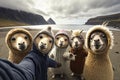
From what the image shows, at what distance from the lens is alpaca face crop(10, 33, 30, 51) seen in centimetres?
365

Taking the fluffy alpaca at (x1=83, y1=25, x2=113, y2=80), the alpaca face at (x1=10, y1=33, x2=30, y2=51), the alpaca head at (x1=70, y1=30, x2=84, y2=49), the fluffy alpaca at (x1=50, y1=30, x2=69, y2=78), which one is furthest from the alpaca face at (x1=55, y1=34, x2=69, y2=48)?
the alpaca face at (x1=10, y1=33, x2=30, y2=51)

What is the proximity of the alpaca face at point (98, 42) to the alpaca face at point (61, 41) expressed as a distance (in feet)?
2.62

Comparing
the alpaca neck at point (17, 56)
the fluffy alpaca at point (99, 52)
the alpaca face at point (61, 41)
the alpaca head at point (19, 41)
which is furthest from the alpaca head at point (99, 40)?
the alpaca neck at point (17, 56)

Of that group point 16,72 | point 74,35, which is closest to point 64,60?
point 74,35

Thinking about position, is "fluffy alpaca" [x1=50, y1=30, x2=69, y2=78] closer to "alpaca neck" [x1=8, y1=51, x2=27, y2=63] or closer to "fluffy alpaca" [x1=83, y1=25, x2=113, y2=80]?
"fluffy alpaca" [x1=83, y1=25, x2=113, y2=80]

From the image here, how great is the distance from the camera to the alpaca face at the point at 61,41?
454 cm

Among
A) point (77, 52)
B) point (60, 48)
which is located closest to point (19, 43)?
point (60, 48)

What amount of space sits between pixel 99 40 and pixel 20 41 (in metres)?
1.46

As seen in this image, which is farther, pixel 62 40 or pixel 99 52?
pixel 62 40

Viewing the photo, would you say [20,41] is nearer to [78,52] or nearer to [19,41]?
[19,41]

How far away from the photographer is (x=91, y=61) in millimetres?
4055

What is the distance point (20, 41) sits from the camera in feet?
12.0

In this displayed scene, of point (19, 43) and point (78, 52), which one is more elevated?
point (19, 43)

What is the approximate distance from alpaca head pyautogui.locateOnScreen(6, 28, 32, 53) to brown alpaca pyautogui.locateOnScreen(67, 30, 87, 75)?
1.22m
